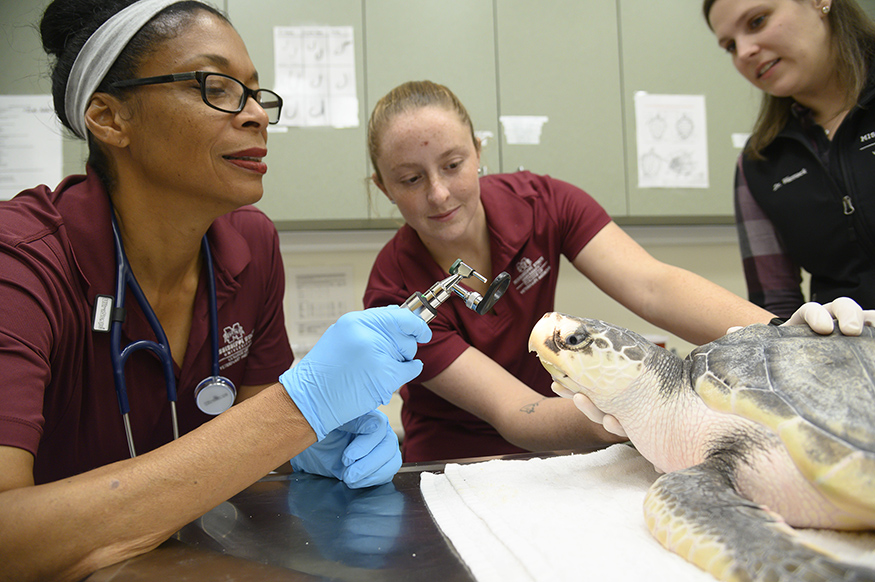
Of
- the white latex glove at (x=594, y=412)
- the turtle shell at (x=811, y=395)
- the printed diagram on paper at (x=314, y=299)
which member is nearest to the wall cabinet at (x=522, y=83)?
the printed diagram on paper at (x=314, y=299)

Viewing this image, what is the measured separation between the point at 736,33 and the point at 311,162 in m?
1.45

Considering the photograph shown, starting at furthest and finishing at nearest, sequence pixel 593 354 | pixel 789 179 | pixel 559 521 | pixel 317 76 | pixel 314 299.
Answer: pixel 314 299 < pixel 317 76 < pixel 789 179 < pixel 593 354 < pixel 559 521

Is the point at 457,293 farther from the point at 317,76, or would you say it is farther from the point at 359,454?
the point at 317,76

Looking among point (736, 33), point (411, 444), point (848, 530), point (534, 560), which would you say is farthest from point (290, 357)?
point (736, 33)

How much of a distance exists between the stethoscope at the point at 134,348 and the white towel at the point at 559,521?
418mm

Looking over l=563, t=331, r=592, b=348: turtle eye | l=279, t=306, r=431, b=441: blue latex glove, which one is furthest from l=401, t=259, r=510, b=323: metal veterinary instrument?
l=563, t=331, r=592, b=348: turtle eye

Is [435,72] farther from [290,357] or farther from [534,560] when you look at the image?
[534,560]

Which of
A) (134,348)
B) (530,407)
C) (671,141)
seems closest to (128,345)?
(134,348)

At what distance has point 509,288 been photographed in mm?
1251

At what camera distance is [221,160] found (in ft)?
3.04

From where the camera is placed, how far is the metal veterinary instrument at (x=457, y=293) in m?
0.76

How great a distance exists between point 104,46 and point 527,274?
95 centimetres

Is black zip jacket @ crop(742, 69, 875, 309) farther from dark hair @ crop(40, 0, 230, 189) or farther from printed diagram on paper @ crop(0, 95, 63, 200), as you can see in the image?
printed diagram on paper @ crop(0, 95, 63, 200)

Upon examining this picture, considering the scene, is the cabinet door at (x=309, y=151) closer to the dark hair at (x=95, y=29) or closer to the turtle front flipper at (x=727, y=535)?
the dark hair at (x=95, y=29)
